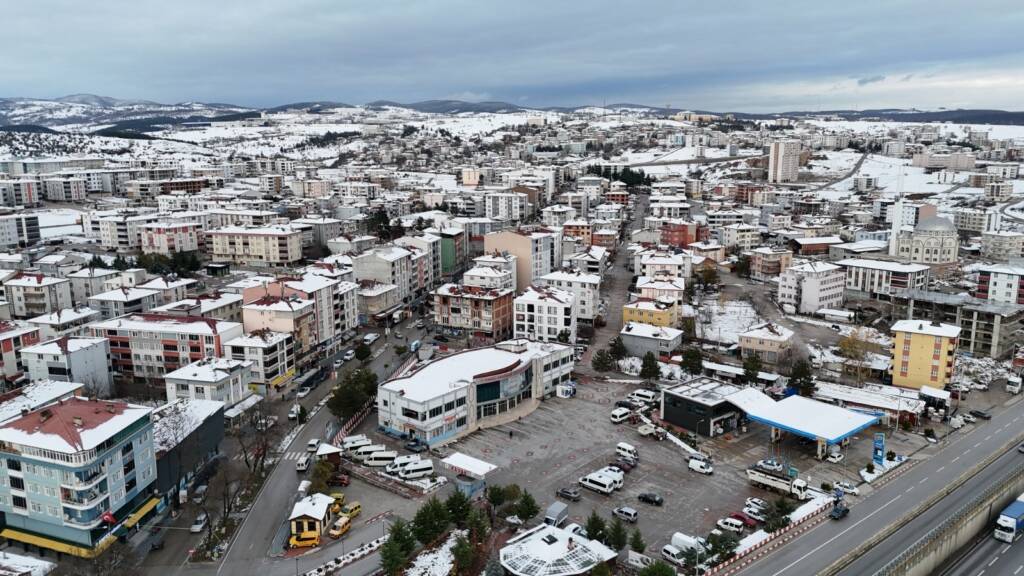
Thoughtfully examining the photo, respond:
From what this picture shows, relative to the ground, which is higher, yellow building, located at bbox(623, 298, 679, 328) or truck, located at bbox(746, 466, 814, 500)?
yellow building, located at bbox(623, 298, 679, 328)

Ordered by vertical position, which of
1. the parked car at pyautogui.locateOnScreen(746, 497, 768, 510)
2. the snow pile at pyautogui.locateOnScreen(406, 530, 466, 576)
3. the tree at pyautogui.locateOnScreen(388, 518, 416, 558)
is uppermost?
the tree at pyautogui.locateOnScreen(388, 518, 416, 558)

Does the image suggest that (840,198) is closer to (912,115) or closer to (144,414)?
(144,414)

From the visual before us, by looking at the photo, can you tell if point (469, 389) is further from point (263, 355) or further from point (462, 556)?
point (462, 556)

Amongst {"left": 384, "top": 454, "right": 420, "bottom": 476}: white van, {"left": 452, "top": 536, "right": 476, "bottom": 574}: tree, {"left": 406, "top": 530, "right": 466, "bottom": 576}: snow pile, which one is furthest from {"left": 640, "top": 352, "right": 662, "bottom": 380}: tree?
{"left": 452, "top": 536, "right": 476, "bottom": 574}: tree

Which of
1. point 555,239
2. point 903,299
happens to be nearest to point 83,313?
point 555,239

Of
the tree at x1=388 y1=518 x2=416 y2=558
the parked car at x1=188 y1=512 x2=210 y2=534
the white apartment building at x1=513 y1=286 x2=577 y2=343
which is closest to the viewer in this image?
the tree at x1=388 y1=518 x2=416 y2=558

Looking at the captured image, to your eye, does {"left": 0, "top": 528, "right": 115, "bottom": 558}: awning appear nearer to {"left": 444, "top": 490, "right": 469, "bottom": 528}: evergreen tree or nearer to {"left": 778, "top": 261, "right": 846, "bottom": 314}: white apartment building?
{"left": 444, "top": 490, "right": 469, "bottom": 528}: evergreen tree

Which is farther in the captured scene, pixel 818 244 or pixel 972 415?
pixel 818 244
